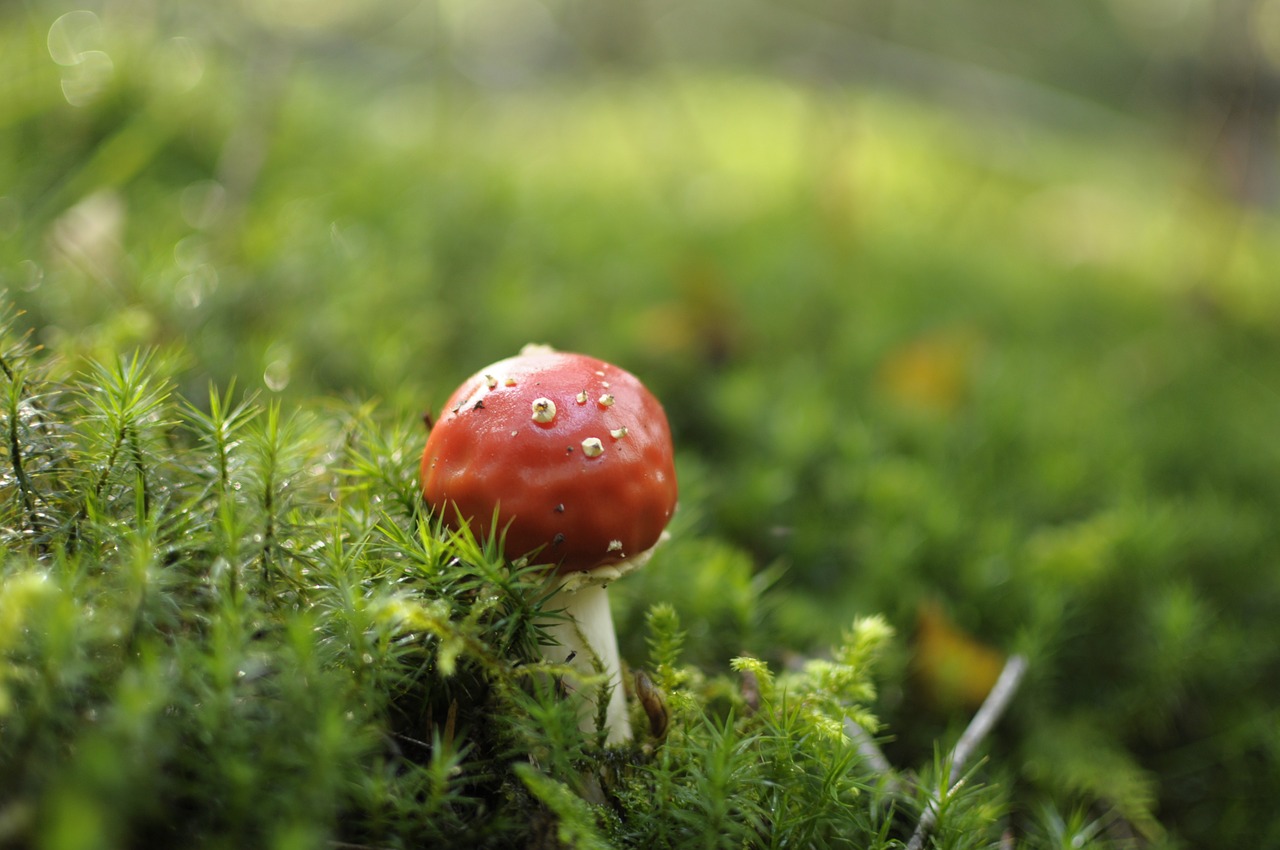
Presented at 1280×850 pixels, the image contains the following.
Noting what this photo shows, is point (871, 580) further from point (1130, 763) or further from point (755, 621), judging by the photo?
point (1130, 763)

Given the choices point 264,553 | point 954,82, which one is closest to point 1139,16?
point 954,82

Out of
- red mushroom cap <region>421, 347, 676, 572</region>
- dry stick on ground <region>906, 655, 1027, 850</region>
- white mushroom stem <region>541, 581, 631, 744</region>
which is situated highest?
red mushroom cap <region>421, 347, 676, 572</region>

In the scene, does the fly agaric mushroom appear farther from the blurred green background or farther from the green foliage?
the blurred green background

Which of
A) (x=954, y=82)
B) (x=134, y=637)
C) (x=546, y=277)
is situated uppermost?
(x=954, y=82)

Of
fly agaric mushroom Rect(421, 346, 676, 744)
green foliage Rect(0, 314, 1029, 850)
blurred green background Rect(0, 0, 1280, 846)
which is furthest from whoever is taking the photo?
blurred green background Rect(0, 0, 1280, 846)

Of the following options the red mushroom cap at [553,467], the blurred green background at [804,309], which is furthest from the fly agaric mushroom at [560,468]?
the blurred green background at [804,309]

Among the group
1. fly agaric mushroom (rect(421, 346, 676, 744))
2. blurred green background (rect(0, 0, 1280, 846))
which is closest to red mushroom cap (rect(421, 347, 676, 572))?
fly agaric mushroom (rect(421, 346, 676, 744))

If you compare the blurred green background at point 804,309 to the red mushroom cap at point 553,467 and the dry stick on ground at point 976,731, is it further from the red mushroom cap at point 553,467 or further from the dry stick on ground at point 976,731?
the red mushroom cap at point 553,467
